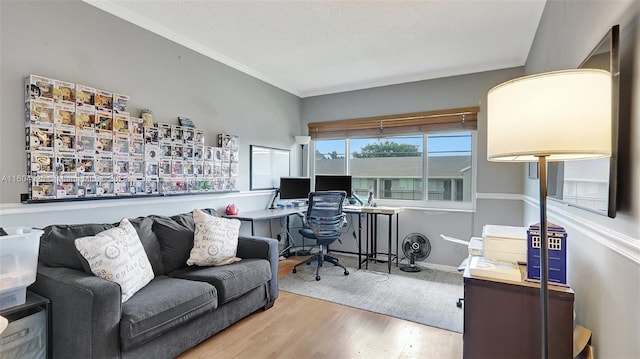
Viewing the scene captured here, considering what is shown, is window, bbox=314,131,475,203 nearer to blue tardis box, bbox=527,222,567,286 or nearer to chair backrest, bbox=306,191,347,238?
chair backrest, bbox=306,191,347,238

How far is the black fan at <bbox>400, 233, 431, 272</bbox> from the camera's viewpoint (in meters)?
3.94

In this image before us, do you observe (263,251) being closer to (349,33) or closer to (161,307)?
(161,307)

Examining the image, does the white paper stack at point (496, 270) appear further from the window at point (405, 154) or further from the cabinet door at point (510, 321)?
the window at point (405, 154)

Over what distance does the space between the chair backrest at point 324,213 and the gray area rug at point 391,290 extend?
0.54 metres

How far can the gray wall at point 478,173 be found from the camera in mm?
3705

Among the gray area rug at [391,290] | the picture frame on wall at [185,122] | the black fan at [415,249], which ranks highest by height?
the picture frame on wall at [185,122]

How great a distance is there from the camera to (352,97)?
4.72 meters

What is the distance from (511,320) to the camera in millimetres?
1320

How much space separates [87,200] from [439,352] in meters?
2.84

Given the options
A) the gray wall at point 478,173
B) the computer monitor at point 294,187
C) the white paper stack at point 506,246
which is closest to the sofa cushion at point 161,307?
the white paper stack at point 506,246

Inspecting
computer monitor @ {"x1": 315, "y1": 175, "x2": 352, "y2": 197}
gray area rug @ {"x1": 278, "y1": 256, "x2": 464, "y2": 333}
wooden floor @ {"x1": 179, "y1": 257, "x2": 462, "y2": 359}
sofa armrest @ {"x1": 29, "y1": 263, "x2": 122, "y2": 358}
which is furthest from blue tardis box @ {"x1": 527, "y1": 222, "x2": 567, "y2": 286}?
computer monitor @ {"x1": 315, "y1": 175, "x2": 352, "y2": 197}

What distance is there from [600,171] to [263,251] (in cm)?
234

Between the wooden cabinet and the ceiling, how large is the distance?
2.18m

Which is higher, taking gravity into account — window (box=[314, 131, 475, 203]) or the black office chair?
window (box=[314, 131, 475, 203])
